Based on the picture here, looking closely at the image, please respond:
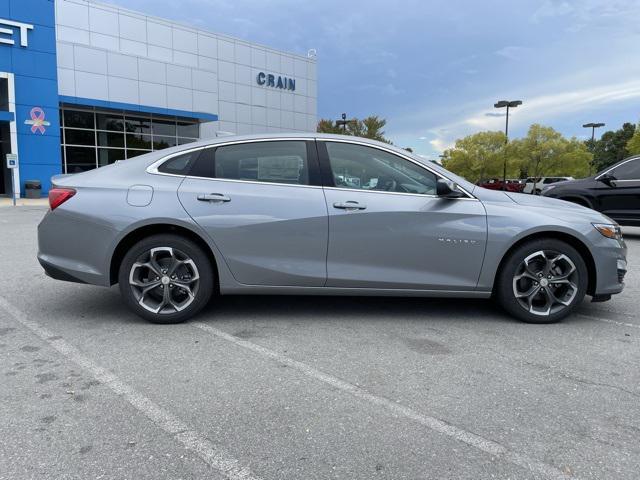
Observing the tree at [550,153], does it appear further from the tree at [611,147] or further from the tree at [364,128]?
the tree at [611,147]

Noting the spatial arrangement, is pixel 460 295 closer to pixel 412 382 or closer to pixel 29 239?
pixel 412 382

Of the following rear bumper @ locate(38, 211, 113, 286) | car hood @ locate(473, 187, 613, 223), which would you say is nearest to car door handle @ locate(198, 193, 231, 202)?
rear bumper @ locate(38, 211, 113, 286)

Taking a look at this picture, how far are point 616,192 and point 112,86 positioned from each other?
82.5 feet

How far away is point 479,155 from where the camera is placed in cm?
4812

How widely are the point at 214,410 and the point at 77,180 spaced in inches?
102

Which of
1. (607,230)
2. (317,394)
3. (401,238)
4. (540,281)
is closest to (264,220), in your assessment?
(401,238)

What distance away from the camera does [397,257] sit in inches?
169

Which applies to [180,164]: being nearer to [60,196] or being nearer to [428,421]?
[60,196]

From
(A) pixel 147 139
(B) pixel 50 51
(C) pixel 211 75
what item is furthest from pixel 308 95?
(B) pixel 50 51

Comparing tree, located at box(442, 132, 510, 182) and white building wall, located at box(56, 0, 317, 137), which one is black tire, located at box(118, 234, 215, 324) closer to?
white building wall, located at box(56, 0, 317, 137)

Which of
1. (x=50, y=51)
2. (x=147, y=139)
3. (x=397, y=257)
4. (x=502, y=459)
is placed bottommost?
(x=502, y=459)

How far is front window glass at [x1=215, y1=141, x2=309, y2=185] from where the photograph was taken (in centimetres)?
439

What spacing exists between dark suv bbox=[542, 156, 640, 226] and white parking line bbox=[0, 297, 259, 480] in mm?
9954

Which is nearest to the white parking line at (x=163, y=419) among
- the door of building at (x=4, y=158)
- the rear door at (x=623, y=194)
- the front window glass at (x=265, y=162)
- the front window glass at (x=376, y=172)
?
the front window glass at (x=265, y=162)
